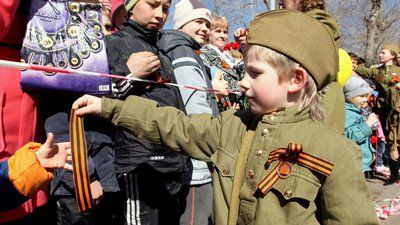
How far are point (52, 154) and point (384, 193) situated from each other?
22.2 feet

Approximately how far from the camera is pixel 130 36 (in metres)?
2.81

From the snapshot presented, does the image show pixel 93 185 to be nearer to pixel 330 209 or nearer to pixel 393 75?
pixel 330 209

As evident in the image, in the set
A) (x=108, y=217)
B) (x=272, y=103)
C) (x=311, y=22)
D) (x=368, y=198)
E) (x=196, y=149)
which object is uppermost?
(x=311, y=22)

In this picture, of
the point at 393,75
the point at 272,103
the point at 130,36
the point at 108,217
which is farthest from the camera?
the point at 393,75

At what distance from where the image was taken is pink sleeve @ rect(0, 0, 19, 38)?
6.11 ft

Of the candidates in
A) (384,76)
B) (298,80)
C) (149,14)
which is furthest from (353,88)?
(384,76)

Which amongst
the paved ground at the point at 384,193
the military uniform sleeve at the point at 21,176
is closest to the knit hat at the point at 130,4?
the military uniform sleeve at the point at 21,176

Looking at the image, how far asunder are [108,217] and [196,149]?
55.6 inches

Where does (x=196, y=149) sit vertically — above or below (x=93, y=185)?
above

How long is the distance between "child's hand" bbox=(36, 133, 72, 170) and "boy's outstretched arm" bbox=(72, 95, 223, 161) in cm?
20

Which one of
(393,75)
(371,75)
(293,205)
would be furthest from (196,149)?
(371,75)

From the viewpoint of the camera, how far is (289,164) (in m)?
1.88

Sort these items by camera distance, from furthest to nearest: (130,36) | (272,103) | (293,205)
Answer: (130,36)
(272,103)
(293,205)

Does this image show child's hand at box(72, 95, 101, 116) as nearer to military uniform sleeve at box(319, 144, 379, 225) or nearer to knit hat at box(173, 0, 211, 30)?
military uniform sleeve at box(319, 144, 379, 225)
